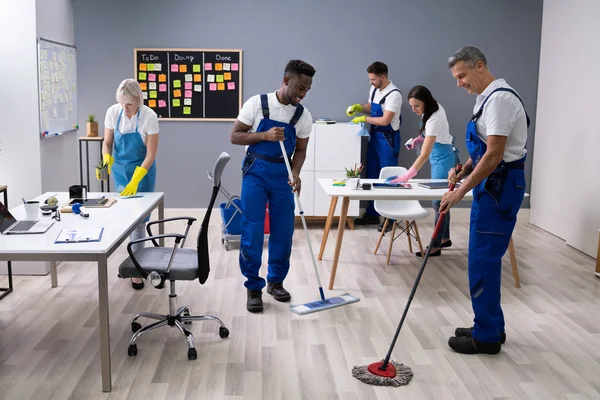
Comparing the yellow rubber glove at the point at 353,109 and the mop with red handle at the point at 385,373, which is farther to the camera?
the yellow rubber glove at the point at 353,109

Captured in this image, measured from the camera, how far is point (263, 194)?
13.9ft

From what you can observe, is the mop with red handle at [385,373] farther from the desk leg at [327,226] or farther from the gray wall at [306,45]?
the gray wall at [306,45]

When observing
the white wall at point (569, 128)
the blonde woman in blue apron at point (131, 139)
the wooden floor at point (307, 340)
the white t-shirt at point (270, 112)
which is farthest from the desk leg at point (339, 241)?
the white wall at point (569, 128)

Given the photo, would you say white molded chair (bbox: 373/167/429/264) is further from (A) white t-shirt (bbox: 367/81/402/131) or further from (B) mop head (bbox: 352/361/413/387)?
(B) mop head (bbox: 352/361/413/387)

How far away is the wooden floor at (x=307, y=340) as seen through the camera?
323 centimetres

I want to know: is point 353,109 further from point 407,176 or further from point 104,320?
point 104,320

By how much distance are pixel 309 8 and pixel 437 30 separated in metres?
1.31

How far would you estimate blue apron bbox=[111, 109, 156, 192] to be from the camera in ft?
15.2

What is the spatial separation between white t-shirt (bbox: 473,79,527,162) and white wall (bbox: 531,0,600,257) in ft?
8.73

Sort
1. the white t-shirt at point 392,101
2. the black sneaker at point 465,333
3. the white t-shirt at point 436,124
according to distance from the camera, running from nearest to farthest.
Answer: the black sneaker at point 465,333, the white t-shirt at point 436,124, the white t-shirt at point 392,101

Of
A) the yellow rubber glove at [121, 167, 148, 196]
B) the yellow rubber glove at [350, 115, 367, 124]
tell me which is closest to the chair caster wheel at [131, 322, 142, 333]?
the yellow rubber glove at [121, 167, 148, 196]

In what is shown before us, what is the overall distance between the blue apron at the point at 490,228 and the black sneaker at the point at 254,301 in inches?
52.6

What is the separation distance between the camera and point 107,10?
6680 mm

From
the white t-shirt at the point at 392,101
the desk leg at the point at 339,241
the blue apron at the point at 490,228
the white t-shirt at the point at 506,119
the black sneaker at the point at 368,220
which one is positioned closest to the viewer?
the white t-shirt at the point at 506,119
